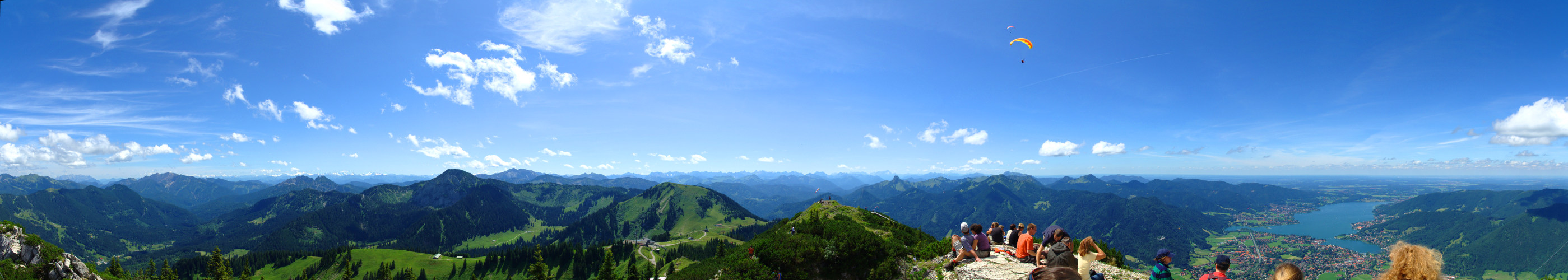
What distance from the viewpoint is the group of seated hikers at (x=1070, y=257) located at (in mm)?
8320

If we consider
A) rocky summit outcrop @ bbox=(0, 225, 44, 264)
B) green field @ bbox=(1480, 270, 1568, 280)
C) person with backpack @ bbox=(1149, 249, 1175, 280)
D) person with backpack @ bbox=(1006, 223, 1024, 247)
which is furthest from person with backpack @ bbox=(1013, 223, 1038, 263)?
green field @ bbox=(1480, 270, 1568, 280)

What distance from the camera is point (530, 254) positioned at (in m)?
148

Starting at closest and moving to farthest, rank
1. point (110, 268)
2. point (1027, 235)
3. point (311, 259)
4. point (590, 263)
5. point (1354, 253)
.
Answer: point (1027, 235) < point (110, 268) < point (590, 263) < point (311, 259) < point (1354, 253)

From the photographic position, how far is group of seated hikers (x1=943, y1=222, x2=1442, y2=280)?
8320mm

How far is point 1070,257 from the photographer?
56.0 feet

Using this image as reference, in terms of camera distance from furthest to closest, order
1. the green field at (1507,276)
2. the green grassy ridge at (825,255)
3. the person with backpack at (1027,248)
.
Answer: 1. the green field at (1507,276)
2. the green grassy ridge at (825,255)
3. the person with backpack at (1027,248)

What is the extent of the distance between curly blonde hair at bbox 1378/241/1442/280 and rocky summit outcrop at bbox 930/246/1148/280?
12805 millimetres

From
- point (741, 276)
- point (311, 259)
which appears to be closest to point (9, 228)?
point (311, 259)

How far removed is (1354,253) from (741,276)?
294229 mm

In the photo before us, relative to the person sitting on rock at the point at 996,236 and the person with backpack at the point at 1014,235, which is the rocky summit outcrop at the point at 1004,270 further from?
the person sitting on rock at the point at 996,236

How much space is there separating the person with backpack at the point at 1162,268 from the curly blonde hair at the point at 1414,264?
571 cm

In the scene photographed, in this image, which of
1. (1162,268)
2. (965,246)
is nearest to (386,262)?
(965,246)

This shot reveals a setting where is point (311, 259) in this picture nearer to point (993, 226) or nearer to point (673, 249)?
point (673, 249)

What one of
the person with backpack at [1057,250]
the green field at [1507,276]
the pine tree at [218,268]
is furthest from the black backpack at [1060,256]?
the green field at [1507,276]
